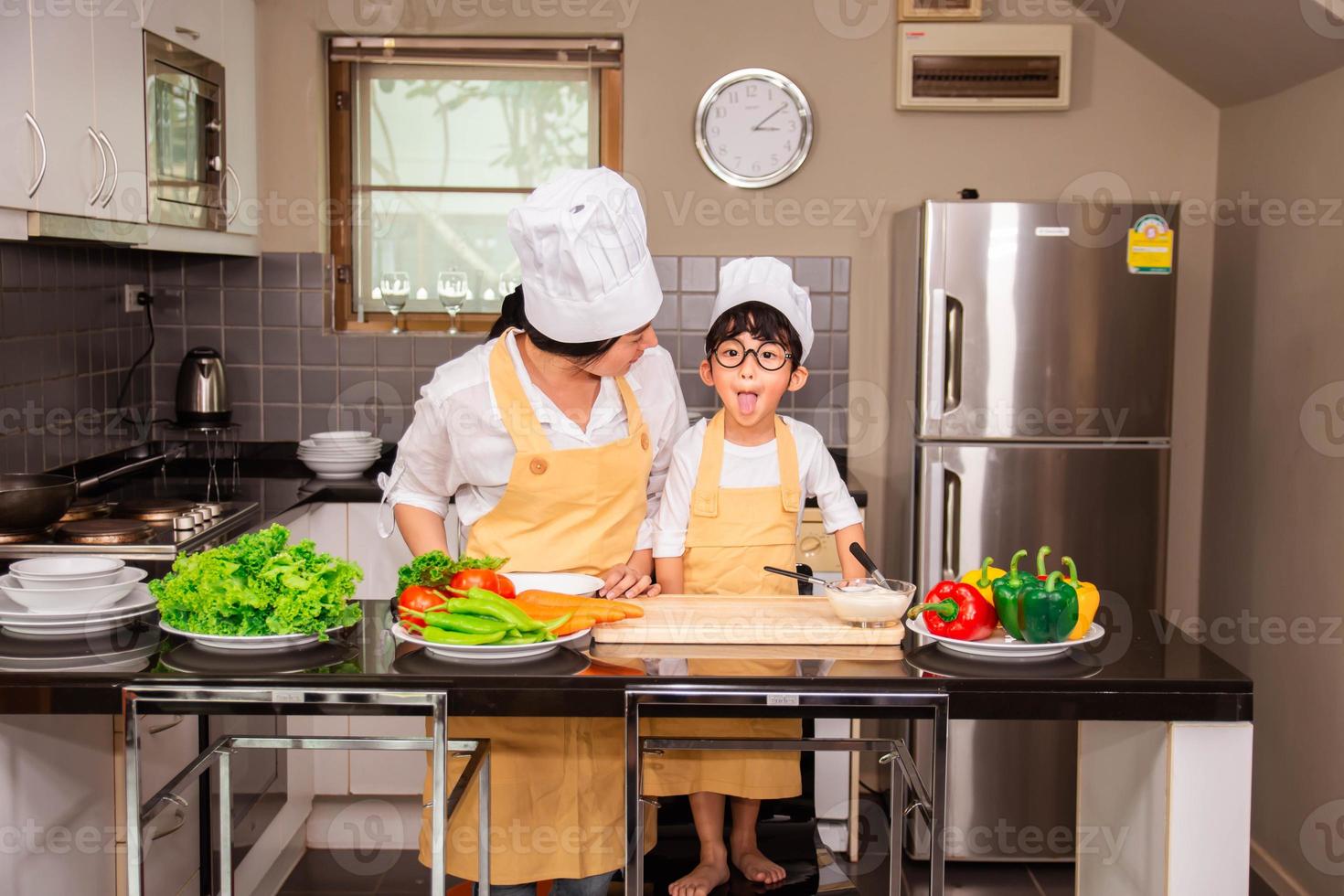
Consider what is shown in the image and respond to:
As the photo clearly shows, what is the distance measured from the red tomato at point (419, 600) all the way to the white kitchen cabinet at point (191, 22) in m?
1.92

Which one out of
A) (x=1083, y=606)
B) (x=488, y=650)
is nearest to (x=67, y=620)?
(x=488, y=650)

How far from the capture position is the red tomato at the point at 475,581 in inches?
71.3

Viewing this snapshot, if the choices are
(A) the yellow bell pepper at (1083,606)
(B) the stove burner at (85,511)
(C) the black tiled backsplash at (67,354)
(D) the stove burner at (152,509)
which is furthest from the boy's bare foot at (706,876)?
(C) the black tiled backsplash at (67,354)

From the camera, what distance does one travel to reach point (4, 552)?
2617 millimetres

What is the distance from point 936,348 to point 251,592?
2196 millimetres

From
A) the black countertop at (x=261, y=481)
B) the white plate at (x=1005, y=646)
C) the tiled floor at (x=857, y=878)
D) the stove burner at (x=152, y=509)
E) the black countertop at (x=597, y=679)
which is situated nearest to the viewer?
the black countertop at (x=597, y=679)

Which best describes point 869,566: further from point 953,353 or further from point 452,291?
point 452,291

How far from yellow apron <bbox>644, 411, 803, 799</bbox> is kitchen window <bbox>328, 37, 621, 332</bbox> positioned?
1961mm

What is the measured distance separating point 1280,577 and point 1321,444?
1.37 ft

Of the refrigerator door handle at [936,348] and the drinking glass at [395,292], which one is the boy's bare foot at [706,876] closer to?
the refrigerator door handle at [936,348]

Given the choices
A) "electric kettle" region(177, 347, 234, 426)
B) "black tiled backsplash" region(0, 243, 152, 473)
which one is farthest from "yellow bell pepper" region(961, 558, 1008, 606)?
"electric kettle" region(177, 347, 234, 426)

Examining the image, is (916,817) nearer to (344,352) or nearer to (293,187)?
(344,352)

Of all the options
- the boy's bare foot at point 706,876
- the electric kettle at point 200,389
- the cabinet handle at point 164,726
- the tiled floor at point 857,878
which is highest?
the electric kettle at point 200,389

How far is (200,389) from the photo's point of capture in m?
3.91
